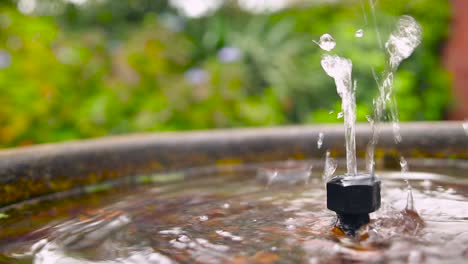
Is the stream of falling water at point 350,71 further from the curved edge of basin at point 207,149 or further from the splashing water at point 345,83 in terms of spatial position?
the curved edge of basin at point 207,149

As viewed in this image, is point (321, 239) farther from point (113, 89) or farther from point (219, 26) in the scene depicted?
point (219, 26)

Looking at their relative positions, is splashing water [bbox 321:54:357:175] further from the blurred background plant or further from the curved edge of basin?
the blurred background plant

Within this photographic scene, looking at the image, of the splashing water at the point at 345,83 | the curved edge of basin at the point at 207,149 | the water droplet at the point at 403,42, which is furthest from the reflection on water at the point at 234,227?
the water droplet at the point at 403,42

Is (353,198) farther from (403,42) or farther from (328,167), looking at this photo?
(328,167)

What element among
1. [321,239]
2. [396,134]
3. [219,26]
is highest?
[219,26]

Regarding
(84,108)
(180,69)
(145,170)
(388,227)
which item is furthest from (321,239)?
(180,69)

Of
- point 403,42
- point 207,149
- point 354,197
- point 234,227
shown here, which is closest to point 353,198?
point 354,197
